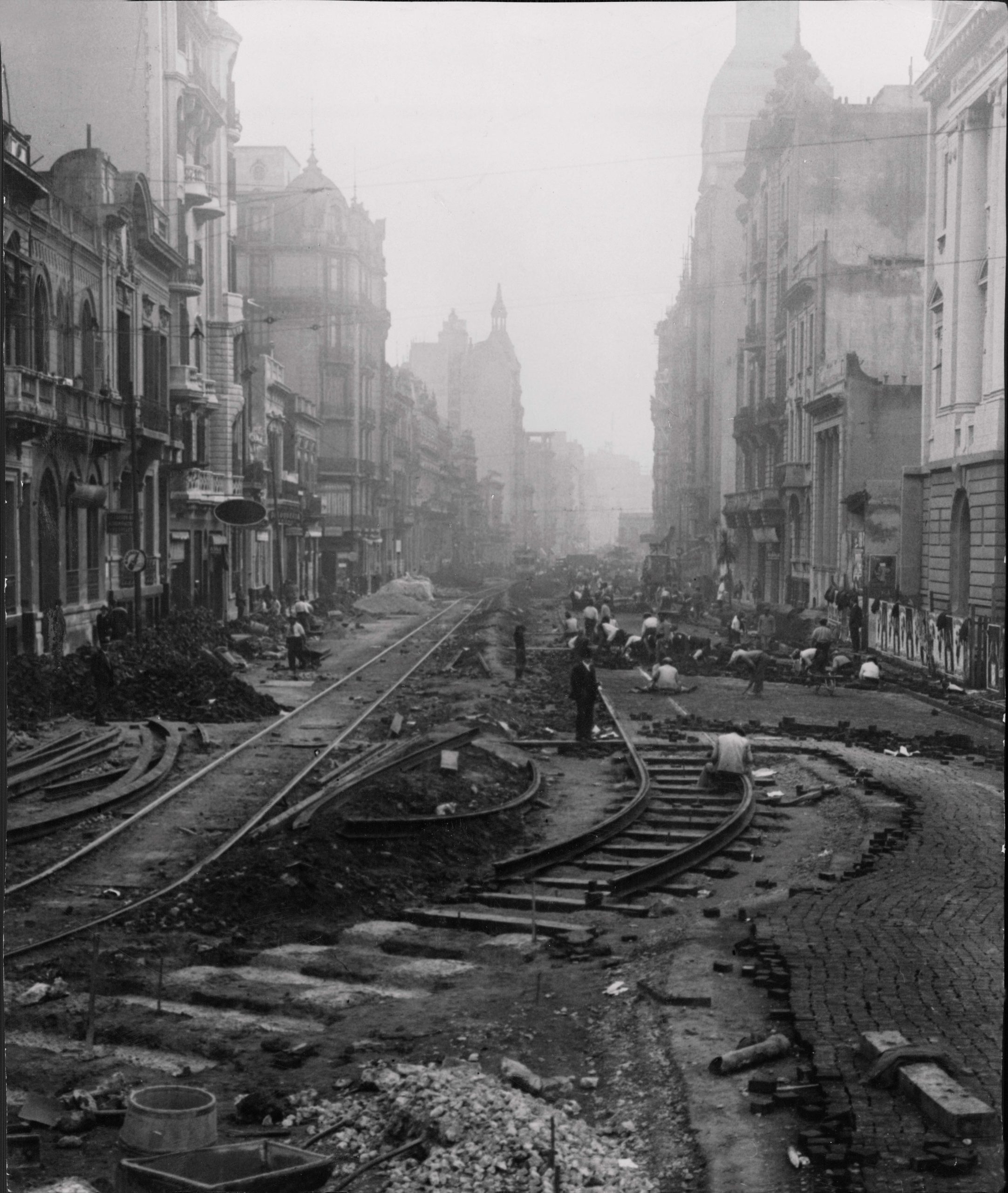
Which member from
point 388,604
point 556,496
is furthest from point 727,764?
point 556,496

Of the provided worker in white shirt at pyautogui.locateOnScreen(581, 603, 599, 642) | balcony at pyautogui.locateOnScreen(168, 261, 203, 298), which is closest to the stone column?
balcony at pyautogui.locateOnScreen(168, 261, 203, 298)

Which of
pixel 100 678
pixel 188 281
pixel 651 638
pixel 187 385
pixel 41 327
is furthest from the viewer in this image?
pixel 651 638

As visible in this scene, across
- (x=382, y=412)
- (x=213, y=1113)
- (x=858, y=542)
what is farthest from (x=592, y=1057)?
(x=382, y=412)

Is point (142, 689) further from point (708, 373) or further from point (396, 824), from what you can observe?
point (708, 373)

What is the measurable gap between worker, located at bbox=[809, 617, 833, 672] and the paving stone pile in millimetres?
23811

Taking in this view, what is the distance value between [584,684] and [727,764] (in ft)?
14.1

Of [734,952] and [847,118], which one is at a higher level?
[847,118]

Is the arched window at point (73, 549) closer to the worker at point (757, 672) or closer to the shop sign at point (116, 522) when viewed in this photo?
the shop sign at point (116, 522)

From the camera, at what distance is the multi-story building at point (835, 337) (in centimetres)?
4531

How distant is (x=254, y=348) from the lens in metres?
44.8

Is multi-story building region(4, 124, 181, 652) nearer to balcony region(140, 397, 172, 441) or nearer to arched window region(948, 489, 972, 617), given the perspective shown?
balcony region(140, 397, 172, 441)

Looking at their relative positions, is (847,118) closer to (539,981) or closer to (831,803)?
(831,803)

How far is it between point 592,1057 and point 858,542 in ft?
125

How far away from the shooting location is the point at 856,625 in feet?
118
